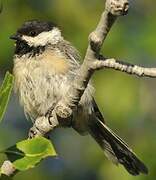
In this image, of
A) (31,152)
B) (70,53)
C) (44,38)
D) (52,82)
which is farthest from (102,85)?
(31,152)

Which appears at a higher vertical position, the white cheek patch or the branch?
the branch

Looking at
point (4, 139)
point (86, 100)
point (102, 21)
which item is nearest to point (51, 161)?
point (4, 139)

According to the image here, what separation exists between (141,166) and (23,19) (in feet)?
7.32

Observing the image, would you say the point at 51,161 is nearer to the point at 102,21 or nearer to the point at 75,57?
the point at 75,57

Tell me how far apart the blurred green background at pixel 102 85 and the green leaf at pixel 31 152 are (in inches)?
101

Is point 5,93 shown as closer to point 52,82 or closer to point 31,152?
point 31,152

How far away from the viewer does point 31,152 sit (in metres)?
3.04

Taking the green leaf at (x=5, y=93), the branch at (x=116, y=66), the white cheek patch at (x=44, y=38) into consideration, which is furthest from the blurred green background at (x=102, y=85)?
the green leaf at (x=5, y=93)

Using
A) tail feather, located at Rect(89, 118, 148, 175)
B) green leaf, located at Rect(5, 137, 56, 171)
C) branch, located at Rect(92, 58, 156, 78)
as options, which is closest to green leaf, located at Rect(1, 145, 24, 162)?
→ green leaf, located at Rect(5, 137, 56, 171)

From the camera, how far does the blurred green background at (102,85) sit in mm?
5930

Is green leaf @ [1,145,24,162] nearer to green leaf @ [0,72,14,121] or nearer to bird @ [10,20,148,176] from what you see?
green leaf @ [0,72,14,121]

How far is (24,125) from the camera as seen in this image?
7.04 meters

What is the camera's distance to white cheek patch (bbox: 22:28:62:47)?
547cm

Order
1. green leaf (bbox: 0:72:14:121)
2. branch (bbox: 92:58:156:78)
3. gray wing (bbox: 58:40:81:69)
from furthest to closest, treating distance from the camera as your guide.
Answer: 1. gray wing (bbox: 58:40:81:69)
2. branch (bbox: 92:58:156:78)
3. green leaf (bbox: 0:72:14:121)
